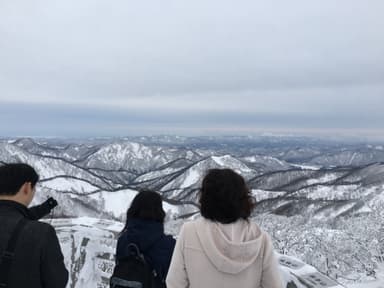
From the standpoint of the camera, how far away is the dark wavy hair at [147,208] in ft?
16.1

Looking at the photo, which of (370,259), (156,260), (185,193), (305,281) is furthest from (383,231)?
(185,193)

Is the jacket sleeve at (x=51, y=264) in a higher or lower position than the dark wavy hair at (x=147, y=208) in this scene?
→ lower

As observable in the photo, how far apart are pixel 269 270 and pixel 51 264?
2139 mm

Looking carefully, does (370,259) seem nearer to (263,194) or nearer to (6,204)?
(6,204)

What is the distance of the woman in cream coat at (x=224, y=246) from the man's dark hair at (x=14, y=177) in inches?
66.9

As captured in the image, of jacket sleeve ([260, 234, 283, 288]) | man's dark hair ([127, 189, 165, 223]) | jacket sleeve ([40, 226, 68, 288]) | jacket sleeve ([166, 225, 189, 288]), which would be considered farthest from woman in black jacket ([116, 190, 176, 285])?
jacket sleeve ([260, 234, 283, 288])

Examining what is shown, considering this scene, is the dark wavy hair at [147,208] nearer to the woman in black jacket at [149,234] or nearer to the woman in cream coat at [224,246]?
the woman in black jacket at [149,234]

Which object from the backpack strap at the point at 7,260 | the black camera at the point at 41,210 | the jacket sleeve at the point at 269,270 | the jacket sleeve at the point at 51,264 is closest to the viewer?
the backpack strap at the point at 7,260

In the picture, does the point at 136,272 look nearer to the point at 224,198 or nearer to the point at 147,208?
the point at 147,208

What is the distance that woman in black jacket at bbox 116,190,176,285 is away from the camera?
15.4 feet

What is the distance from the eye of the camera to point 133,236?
4762 millimetres

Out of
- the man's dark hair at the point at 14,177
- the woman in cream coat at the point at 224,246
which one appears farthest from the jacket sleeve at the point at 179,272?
the man's dark hair at the point at 14,177

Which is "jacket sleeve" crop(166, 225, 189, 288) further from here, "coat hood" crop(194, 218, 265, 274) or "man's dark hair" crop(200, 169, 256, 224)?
"man's dark hair" crop(200, 169, 256, 224)

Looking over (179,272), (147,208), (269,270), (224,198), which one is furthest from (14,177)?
(269,270)
